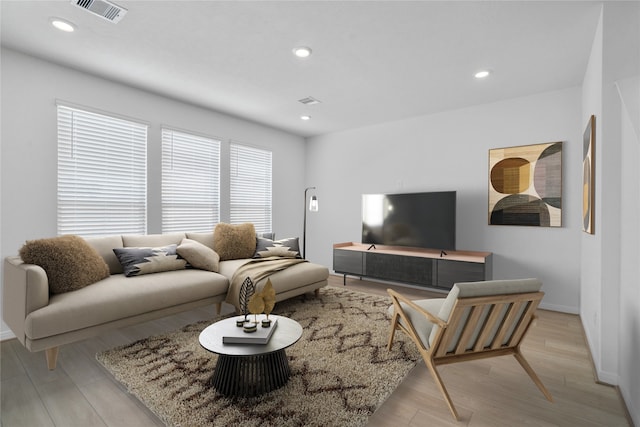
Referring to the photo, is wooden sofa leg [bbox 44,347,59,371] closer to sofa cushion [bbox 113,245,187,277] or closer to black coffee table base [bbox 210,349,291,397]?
sofa cushion [bbox 113,245,187,277]

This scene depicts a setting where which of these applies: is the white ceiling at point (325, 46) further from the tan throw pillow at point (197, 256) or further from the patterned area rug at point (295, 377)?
the patterned area rug at point (295, 377)

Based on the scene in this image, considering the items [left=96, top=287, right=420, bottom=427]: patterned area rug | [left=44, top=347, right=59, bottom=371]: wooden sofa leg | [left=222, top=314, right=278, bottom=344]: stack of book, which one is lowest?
[left=96, top=287, right=420, bottom=427]: patterned area rug

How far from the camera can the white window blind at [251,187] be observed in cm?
495

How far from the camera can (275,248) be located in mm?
4250

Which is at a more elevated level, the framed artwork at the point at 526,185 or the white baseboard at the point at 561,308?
the framed artwork at the point at 526,185

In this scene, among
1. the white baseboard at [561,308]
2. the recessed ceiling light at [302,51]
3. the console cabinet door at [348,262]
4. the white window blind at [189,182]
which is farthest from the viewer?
the console cabinet door at [348,262]

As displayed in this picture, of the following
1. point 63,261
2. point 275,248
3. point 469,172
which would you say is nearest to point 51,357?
point 63,261

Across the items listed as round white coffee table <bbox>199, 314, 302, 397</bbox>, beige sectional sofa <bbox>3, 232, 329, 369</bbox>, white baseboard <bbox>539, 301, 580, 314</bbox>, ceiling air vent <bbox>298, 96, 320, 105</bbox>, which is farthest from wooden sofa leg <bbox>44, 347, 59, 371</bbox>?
white baseboard <bbox>539, 301, 580, 314</bbox>

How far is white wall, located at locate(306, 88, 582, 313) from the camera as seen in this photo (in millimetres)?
3660

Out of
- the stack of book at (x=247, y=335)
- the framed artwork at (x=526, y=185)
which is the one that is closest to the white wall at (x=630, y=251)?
the framed artwork at (x=526, y=185)

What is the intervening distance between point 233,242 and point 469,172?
3300 mm

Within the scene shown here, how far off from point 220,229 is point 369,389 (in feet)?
9.23

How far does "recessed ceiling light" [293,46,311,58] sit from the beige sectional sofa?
221 centimetres

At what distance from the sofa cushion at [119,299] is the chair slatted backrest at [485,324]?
7.31 ft
